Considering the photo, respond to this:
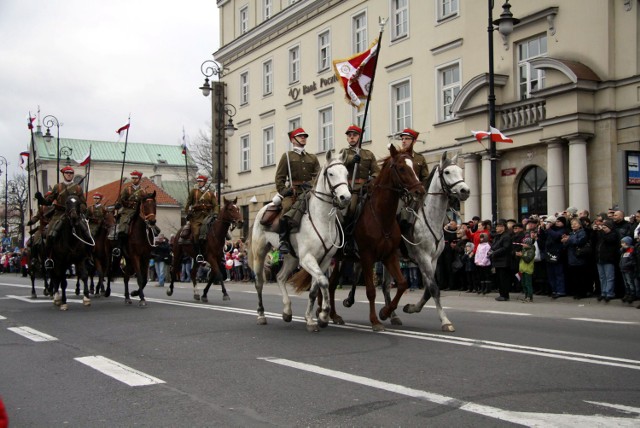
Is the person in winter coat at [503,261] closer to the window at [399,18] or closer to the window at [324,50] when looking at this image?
the window at [399,18]

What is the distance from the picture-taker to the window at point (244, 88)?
46000mm

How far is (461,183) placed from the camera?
11.0m

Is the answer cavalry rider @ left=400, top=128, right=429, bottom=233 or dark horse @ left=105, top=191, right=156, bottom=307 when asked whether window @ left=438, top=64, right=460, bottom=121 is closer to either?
dark horse @ left=105, top=191, right=156, bottom=307

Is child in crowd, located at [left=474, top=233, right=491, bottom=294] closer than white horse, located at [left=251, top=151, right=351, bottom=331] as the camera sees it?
No

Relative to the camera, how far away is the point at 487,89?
84.1ft

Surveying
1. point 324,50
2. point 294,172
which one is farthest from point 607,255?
point 324,50

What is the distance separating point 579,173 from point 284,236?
45.8 feet

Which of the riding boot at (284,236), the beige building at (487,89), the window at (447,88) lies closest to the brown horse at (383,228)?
the riding boot at (284,236)

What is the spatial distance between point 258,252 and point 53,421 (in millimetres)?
6901

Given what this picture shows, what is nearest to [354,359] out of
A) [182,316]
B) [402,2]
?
[182,316]

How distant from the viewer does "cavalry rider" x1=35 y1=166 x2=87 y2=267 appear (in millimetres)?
15164

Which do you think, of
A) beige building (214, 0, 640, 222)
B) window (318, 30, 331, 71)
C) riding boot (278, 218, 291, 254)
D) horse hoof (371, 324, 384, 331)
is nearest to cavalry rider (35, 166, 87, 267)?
riding boot (278, 218, 291, 254)

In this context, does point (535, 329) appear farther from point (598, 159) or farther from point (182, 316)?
point (598, 159)

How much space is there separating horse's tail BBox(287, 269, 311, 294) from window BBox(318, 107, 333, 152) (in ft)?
84.8
